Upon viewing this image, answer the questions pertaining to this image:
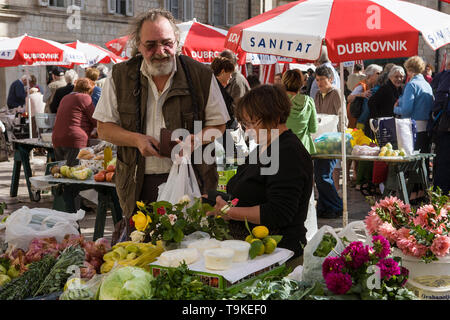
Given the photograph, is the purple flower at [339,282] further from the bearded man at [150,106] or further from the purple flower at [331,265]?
the bearded man at [150,106]

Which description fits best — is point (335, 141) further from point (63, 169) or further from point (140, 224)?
point (140, 224)

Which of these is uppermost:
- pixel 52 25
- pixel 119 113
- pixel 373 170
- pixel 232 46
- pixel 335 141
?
pixel 52 25

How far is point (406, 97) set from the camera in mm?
7914

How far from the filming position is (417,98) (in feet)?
25.8

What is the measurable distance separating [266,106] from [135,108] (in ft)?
2.91

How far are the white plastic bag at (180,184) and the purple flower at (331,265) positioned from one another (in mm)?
1233

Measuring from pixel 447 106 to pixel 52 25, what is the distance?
672 inches

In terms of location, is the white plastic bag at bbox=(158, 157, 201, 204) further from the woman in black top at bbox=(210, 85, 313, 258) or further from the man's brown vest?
the woman in black top at bbox=(210, 85, 313, 258)

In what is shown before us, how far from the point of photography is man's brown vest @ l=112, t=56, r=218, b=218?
3385 millimetres

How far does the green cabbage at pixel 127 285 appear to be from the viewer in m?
2.04

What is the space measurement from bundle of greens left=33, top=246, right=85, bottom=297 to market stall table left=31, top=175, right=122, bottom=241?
112 inches

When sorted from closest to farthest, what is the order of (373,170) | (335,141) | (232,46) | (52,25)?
(232,46), (335,141), (373,170), (52,25)

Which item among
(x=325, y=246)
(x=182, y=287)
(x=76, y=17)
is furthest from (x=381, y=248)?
(x=76, y=17)

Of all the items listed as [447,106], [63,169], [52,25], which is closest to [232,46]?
[63,169]
